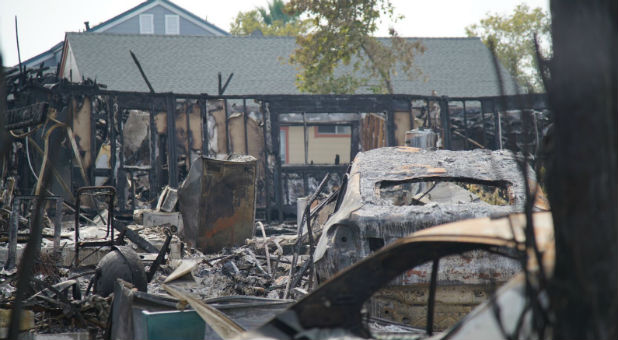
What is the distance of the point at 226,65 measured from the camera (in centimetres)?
2911

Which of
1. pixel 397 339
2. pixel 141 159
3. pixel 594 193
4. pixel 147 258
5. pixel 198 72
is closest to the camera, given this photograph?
pixel 594 193

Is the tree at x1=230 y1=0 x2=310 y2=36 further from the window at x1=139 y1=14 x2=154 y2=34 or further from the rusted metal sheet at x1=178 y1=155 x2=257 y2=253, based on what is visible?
the rusted metal sheet at x1=178 y1=155 x2=257 y2=253

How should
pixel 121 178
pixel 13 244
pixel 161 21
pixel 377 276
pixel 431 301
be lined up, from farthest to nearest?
pixel 161 21 → pixel 121 178 → pixel 13 244 → pixel 431 301 → pixel 377 276

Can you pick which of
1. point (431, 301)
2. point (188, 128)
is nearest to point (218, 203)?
point (188, 128)

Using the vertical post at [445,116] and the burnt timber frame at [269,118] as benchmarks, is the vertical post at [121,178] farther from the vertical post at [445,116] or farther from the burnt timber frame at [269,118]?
the vertical post at [445,116]

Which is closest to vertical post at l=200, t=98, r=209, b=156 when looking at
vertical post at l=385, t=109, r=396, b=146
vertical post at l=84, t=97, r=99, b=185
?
vertical post at l=84, t=97, r=99, b=185

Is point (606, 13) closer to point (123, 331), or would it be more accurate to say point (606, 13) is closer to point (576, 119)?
point (576, 119)

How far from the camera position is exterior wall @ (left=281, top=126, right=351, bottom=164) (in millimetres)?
29047

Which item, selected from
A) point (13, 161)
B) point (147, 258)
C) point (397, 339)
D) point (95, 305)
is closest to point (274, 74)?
point (13, 161)

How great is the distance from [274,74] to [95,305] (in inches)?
909

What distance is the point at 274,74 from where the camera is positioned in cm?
2917

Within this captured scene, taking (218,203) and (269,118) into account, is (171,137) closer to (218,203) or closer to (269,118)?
(269,118)

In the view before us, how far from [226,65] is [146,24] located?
17.1 meters

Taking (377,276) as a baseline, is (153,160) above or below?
above
